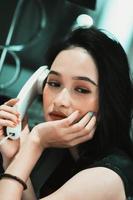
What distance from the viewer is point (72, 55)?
1.24m

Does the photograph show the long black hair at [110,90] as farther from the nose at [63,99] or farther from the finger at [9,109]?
the finger at [9,109]

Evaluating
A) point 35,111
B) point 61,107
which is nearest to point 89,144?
point 61,107

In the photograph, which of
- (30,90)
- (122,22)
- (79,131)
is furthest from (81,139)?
(122,22)

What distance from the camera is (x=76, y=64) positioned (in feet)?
3.95

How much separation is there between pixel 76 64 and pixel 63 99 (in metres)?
0.11

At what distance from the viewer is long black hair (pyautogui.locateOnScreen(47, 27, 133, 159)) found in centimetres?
121

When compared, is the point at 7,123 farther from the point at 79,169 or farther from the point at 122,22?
the point at 122,22

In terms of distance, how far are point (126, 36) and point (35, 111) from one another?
50 centimetres

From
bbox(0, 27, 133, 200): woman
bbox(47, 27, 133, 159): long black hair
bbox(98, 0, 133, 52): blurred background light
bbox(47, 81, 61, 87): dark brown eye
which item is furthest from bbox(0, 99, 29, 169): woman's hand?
bbox(98, 0, 133, 52): blurred background light

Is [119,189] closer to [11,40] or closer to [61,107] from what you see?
[61,107]

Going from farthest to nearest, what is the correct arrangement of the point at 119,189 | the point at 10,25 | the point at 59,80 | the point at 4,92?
the point at 10,25 → the point at 4,92 → the point at 59,80 → the point at 119,189

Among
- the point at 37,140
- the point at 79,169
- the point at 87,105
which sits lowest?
the point at 79,169

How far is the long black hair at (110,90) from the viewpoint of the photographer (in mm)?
1215

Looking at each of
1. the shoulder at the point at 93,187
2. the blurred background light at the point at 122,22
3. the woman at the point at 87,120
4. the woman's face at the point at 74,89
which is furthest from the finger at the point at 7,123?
the blurred background light at the point at 122,22
